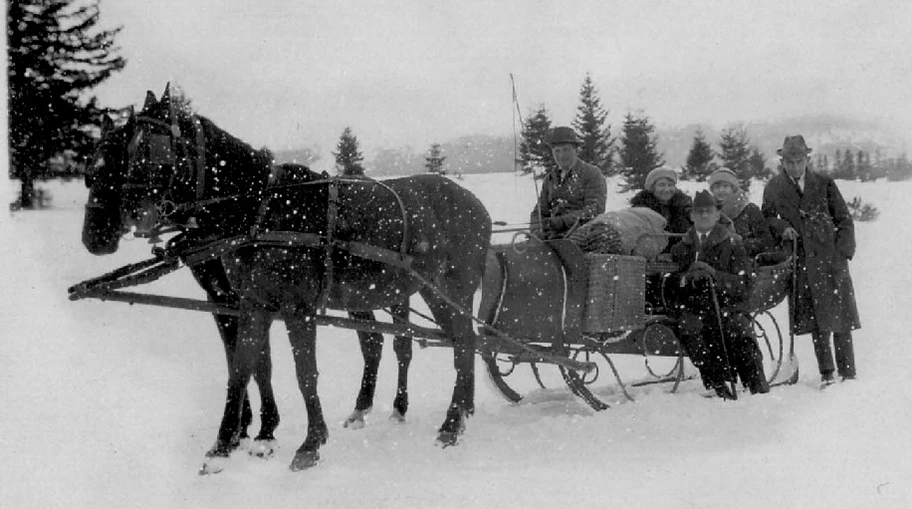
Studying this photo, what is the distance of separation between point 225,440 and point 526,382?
179 inches

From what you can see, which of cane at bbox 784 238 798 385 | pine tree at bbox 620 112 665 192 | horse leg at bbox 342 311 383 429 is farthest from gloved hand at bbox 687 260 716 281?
pine tree at bbox 620 112 665 192

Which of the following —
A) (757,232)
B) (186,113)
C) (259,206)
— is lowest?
(757,232)

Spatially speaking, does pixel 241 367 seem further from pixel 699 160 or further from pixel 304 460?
pixel 699 160

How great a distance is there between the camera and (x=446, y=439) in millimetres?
5145

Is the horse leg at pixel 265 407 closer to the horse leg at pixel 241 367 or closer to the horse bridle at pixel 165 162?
the horse leg at pixel 241 367

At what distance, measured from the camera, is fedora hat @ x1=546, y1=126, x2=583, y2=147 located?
658 centimetres

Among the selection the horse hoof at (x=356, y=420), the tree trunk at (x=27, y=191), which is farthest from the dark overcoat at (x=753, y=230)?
the tree trunk at (x=27, y=191)

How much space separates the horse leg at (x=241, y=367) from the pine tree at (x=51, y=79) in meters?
1.44

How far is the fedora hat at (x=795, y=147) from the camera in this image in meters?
6.96

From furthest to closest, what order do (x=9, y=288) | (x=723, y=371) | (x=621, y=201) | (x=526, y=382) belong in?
(x=621, y=201) → (x=526, y=382) → (x=723, y=371) → (x=9, y=288)

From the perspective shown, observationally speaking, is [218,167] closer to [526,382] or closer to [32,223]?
[32,223]

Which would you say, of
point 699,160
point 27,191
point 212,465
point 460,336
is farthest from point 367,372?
point 699,160

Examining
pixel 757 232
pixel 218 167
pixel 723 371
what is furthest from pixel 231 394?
pixel 757 232

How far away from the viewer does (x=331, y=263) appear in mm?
4730
